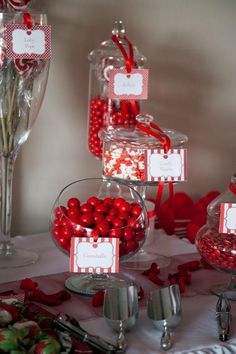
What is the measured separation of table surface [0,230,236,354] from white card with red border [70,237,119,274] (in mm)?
68

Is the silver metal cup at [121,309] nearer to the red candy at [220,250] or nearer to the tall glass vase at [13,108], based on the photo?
the red candy at [220,250]

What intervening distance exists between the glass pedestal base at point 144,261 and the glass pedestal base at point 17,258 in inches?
7.3

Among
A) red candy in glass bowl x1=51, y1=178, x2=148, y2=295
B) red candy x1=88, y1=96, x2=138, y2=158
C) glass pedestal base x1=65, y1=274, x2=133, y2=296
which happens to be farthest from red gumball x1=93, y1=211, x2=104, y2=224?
red candy x1=88, y1=96, x2=138, y2=158

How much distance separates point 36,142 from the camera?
158cm

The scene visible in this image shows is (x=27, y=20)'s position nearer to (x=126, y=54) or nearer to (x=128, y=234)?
(x=126, y=54)

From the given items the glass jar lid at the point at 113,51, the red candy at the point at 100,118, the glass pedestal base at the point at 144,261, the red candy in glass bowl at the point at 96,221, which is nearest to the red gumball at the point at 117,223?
the red candy in glass bowl at the point at 96,221

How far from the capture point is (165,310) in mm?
1039

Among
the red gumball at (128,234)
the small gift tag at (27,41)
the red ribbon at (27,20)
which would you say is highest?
the red ribbon at (27,20)

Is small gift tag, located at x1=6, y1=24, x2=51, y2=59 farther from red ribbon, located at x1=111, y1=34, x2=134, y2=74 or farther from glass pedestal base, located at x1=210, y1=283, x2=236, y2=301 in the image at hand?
glass pedestal base, located at x1=210, y1=283, x2=236, y2=301

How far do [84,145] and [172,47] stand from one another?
1.15ft

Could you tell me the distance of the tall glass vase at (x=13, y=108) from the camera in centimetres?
128

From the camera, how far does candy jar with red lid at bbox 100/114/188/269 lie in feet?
4.43

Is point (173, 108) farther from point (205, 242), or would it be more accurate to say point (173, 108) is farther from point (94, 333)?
point (94, 333)

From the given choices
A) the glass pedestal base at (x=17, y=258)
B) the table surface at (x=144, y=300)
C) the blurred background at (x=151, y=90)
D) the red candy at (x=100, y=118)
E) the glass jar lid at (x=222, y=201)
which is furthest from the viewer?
the blurred background at (x=151, y=90)
